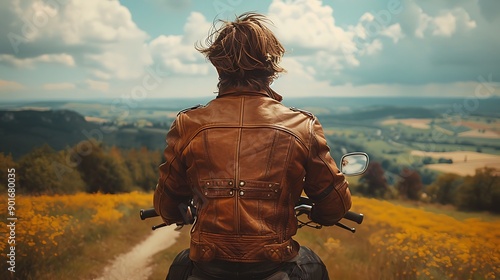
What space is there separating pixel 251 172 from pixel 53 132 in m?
4.23

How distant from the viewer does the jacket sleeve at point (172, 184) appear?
7.20 ft

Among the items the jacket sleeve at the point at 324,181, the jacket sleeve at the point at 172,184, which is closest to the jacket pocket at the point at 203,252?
the jacket sleeve at the point at 172,184

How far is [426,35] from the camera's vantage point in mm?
4895

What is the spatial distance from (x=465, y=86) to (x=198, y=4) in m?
3.08

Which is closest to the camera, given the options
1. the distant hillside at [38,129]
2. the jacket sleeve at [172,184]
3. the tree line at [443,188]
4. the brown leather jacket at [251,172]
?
the brown leather jacket at [251,172]

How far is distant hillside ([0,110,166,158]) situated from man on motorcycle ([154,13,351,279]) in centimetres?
364

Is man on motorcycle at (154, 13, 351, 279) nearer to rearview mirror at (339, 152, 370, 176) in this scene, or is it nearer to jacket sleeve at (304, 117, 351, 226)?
jacket sleeve at (304, 117, 351, 226)

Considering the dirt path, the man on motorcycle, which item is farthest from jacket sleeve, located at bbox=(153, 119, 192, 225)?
the dirt path

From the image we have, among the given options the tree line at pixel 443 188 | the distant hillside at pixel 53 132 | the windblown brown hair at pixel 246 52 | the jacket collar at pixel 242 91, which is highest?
the windblown brown hair at pixel 246 52

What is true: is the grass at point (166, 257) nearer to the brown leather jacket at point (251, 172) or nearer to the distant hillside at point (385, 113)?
the distant hillside at point (385, 113)

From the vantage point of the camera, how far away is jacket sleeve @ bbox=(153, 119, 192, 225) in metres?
2.19

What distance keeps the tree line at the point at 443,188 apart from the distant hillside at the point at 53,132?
A: 8.71 ft

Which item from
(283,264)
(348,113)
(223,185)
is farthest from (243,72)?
(348,113)

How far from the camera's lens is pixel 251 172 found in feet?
6.43
